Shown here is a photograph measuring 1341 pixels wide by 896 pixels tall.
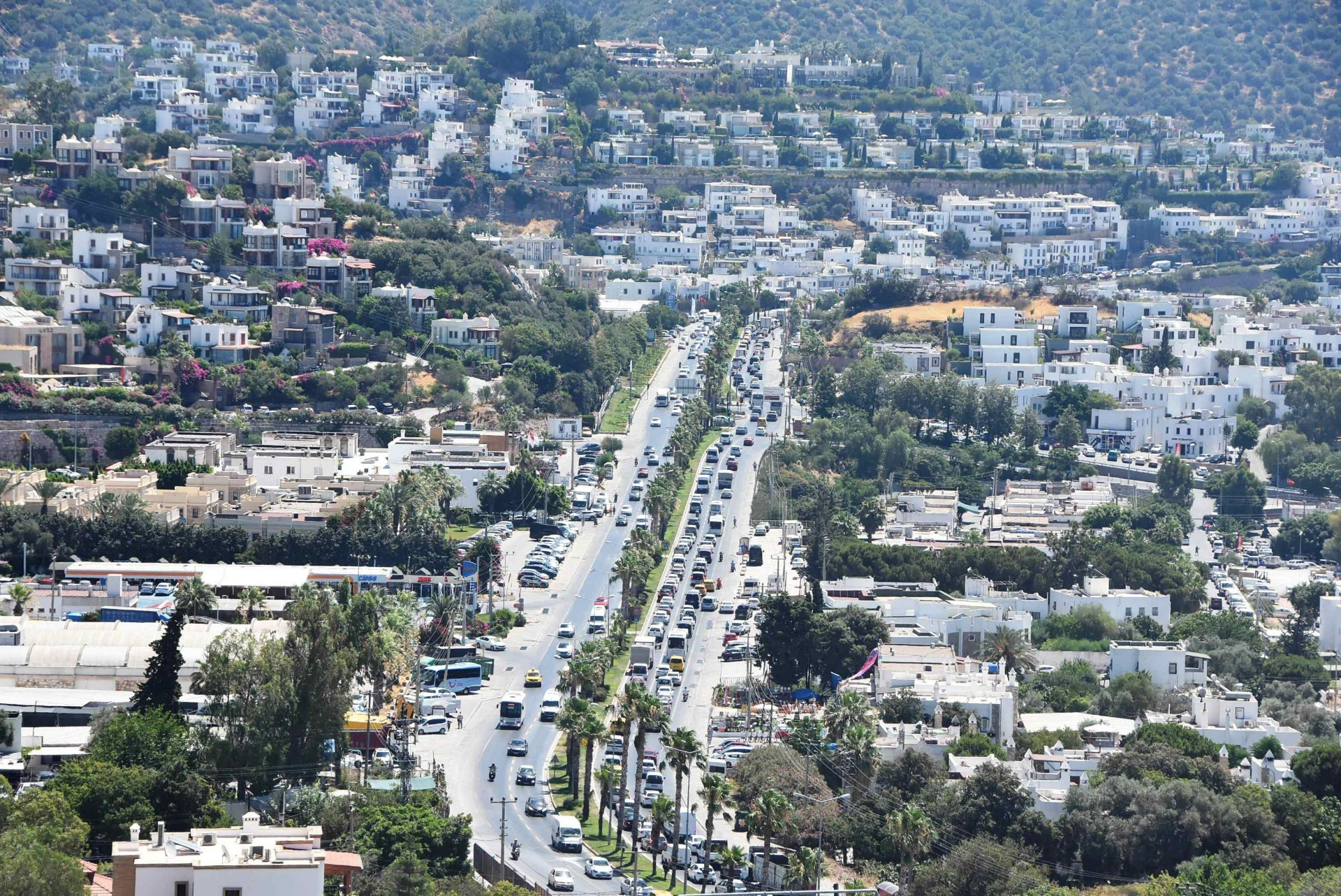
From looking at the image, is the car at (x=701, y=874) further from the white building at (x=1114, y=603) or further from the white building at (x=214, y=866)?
the white building at (x=1114, y=603)

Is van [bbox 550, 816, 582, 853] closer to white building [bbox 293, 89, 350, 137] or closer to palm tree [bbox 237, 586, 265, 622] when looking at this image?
palm tree [bbox 237, 586, 265, 622]

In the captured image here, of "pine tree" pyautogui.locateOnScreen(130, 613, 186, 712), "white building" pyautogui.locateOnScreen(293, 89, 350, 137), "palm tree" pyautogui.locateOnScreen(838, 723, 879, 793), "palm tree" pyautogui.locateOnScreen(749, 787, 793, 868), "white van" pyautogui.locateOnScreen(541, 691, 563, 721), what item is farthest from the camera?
"white building" pyautogui.locateOnScreen(293, 89, 350, 137)

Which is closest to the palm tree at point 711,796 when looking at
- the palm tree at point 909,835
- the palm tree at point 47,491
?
the palm tree at point 909,835

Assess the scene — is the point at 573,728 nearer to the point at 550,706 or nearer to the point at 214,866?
the point at 550,706

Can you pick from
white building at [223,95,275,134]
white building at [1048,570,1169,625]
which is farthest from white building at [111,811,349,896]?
white building at [223,95,275,134]

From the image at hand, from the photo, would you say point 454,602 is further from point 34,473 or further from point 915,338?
point 915,338

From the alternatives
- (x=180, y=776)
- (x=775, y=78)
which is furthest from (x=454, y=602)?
(x=775, y=78)
